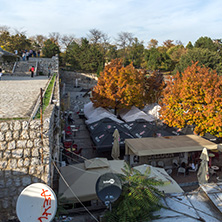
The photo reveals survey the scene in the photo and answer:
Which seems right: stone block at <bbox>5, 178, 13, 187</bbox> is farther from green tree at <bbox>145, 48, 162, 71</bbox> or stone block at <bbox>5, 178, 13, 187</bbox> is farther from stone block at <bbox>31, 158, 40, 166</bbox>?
green tree at <bbox>145, 48, 162, 71</bbox>

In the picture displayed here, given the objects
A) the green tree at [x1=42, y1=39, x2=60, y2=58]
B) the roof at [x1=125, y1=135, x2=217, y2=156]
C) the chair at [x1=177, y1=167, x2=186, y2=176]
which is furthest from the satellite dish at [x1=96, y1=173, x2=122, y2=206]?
the green tree at [x1=42, y1=39, x2=60, y2=58]

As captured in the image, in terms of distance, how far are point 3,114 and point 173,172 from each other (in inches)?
333

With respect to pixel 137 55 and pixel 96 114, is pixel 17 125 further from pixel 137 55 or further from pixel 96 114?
pixel 137 55

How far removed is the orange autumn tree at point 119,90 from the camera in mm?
18203

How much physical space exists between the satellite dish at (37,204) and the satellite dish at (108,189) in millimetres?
1019

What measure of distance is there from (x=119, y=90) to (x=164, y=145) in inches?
362

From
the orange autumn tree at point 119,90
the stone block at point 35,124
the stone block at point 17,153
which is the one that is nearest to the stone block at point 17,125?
the stone block at point 35,124

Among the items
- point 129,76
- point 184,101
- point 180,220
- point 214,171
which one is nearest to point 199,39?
point 129,76

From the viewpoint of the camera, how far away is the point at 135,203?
180 inches

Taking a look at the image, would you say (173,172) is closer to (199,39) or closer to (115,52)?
(199,39)

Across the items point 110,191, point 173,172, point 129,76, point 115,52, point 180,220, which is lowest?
point 173,172

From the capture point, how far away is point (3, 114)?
5.57 m

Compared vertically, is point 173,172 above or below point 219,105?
below

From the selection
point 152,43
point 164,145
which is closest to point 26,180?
point 164,145
